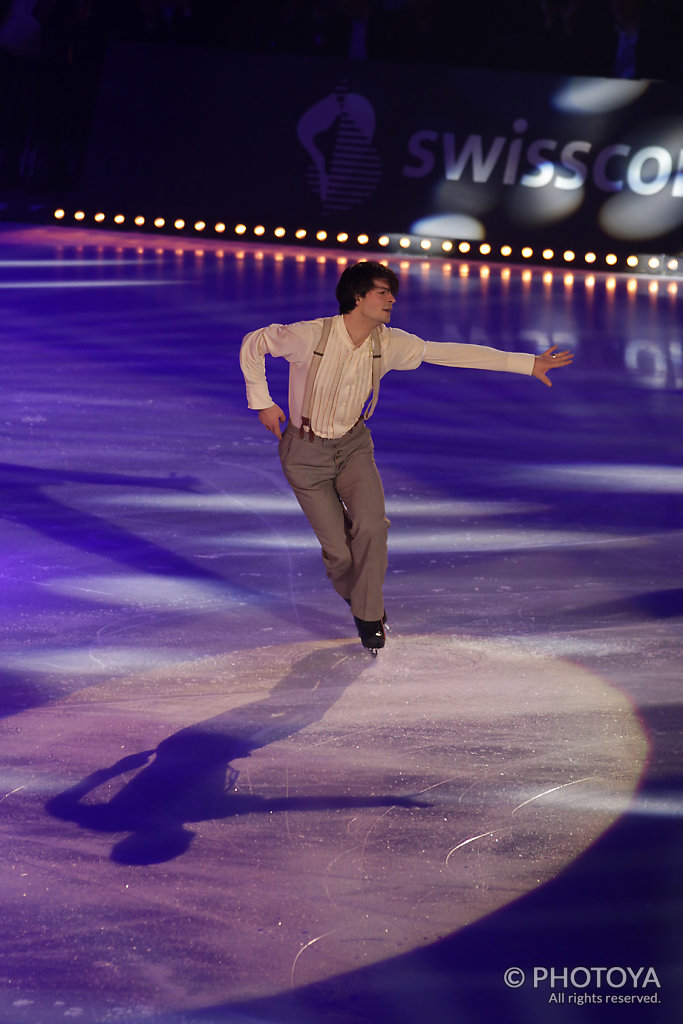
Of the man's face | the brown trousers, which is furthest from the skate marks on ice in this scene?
the man's face

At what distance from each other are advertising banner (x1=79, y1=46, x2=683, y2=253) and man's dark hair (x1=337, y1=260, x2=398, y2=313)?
935 cm

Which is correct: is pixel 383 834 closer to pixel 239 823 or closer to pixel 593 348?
pixel 239 823

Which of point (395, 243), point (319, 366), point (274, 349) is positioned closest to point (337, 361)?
point (319, 366)

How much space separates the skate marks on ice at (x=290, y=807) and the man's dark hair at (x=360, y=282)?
1.13m

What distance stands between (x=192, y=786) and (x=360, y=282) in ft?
4.93

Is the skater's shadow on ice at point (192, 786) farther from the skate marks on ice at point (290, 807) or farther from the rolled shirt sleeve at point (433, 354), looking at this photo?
the rolled shirt sleeve at point (433, 354)

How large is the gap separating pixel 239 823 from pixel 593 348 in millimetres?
6411

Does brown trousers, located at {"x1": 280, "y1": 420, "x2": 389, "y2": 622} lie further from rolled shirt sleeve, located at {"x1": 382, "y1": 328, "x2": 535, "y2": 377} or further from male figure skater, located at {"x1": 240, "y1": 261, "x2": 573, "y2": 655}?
rolled shirt sleeve, located at {"x1": 382, "y1": 328, "x2": 535, "y2": 377}

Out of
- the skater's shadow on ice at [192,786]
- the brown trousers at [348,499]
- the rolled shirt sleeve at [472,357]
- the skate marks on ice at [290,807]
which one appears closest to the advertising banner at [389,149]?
the rolled shirt sleeve at [472,357]

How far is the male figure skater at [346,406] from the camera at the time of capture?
3930 mm

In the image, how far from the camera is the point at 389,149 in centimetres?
1314

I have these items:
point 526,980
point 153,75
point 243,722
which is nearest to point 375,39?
point 153,75

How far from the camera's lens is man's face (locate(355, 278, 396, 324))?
380 centimetres

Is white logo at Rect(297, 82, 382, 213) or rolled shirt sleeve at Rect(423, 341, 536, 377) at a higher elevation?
white logo at Rect(297, 82, 382, 213)
